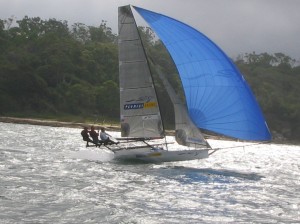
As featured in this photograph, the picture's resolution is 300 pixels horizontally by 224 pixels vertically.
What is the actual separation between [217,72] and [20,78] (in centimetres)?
7633

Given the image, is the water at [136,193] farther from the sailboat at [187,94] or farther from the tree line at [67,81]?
the tree line at [67,81]

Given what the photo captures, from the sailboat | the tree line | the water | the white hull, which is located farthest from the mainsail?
the tree line

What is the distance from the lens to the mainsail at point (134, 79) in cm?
2642

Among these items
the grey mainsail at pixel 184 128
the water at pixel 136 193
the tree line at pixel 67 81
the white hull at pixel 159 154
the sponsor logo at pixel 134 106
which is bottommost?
the water at pixel 136 193

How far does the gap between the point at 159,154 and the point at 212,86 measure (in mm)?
4655

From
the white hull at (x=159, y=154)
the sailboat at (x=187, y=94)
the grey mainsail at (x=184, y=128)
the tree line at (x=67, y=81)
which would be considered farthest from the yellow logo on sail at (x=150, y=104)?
the tree line at (x=67, y=81)

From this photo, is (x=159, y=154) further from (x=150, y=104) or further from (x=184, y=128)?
(x=150, y=104)

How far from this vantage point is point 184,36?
2466 cm

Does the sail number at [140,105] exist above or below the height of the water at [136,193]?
above

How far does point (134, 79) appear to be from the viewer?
26422 millimetres

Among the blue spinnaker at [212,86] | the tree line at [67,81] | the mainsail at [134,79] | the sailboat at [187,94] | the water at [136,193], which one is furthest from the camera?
the tree line at [67,81]

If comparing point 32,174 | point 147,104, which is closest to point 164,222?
point 32,174

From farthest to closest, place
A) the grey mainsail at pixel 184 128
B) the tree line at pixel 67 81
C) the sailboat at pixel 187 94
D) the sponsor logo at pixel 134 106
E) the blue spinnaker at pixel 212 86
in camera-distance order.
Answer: the tree line at pixel 67 81 → the sponsor logo at pixel 134 106 → the grey mainsail at pixel 184 128 → the sailboat at pixel 187 94 → the blue spinnaker at pixel 212 86

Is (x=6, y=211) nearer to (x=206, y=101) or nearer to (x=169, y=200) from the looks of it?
(x=169, y=200)
